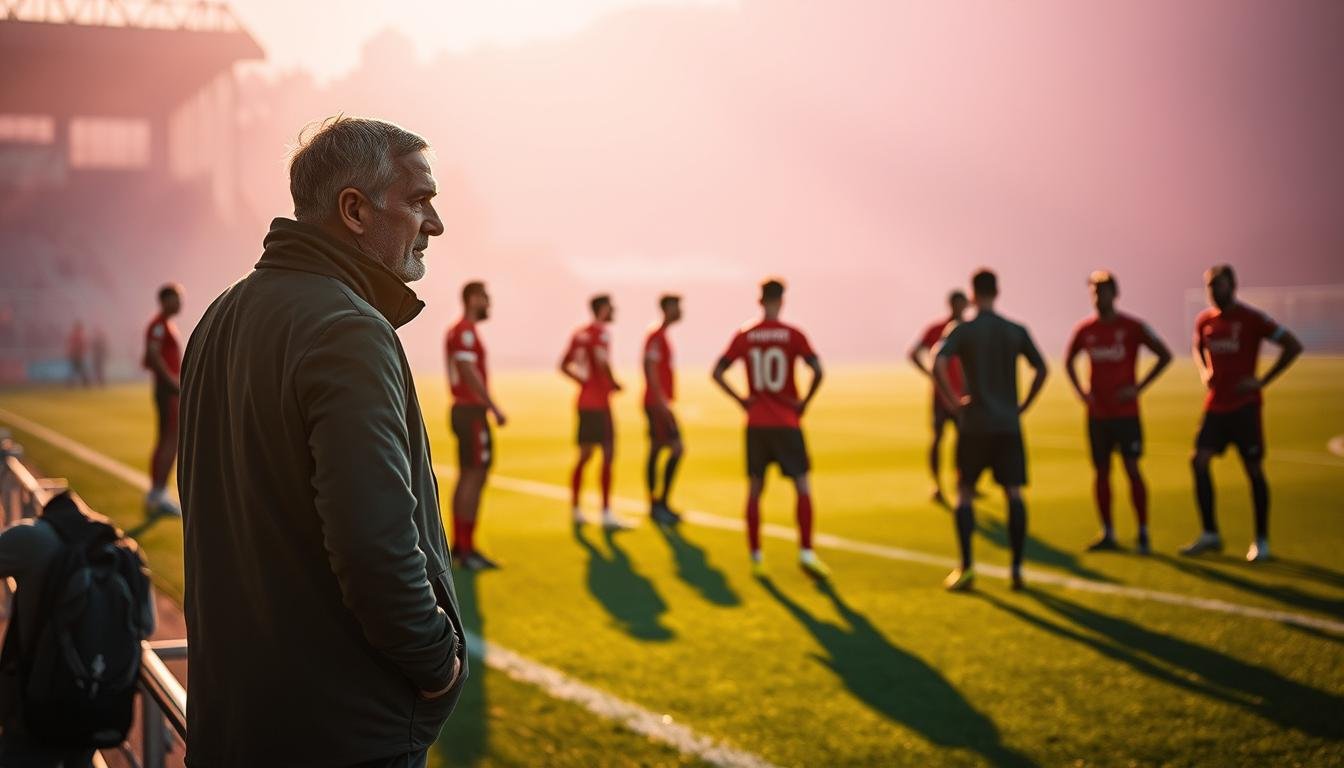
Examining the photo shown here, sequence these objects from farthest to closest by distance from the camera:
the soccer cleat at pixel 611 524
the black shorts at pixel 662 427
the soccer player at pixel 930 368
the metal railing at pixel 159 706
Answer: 1. the soccer player at pixel 930 368
2. the black shorts at pixel 662 427
3. the soccer cleat at pixel 611 524
4. the metal railing at pixel 159 706

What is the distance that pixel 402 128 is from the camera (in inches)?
77.3

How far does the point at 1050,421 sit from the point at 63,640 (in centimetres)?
2130

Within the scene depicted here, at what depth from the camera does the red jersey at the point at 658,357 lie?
390 inches

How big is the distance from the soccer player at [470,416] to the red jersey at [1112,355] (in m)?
4.09

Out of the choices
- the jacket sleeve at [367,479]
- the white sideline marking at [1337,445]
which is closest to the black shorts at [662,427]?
the jacket sleeve at [367,479]

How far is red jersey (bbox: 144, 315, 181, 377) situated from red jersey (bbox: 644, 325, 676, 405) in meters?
4.03

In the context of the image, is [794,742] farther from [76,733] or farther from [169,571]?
[169,571]

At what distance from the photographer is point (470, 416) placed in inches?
320

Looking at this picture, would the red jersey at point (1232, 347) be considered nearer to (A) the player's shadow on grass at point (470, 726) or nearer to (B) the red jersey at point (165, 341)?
(A) the player's shadow on grass at point (470, 726)

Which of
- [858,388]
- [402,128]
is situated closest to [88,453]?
[402,128]

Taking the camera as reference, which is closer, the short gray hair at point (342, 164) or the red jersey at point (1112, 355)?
the short gray hair at point (342, 164)

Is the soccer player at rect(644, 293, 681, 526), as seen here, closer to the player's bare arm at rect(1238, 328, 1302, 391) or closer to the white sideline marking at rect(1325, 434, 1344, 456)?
the player's bare arm at rect(1238, 328, 1302, 391)

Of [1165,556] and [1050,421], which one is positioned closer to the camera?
[1165,556]

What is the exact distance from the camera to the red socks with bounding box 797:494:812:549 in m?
7.54
